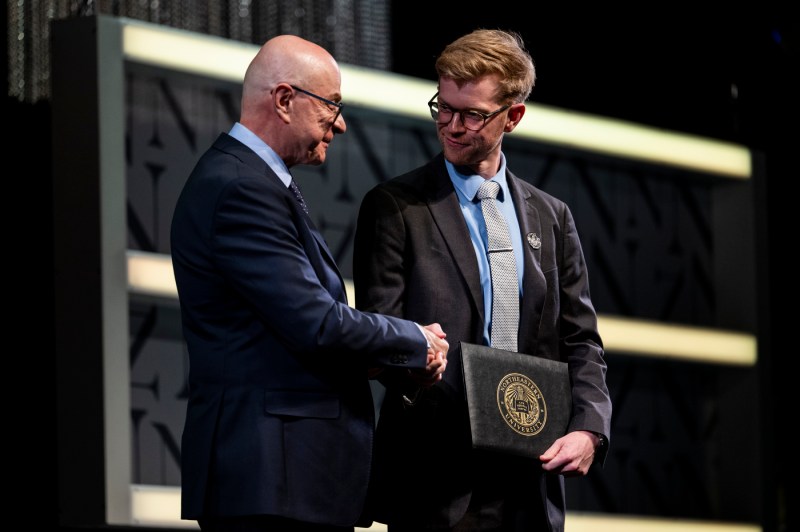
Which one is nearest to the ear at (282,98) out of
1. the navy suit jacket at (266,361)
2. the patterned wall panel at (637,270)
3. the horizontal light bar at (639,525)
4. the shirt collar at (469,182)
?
Answer: the navy suit jacket at (266,361)

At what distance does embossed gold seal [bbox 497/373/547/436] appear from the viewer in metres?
2.38

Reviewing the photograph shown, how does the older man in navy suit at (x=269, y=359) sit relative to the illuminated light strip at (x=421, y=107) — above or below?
below

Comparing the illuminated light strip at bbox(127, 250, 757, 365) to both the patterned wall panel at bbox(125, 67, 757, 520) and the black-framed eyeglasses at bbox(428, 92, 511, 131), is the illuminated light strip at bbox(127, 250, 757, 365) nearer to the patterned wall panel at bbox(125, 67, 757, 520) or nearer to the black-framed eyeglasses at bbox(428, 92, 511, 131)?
the patterned wall panel at bbox(125, 67, 757, 520)

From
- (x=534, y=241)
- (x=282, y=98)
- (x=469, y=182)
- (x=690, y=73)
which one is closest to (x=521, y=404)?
(x=534, y=241)

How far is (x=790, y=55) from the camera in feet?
14.2

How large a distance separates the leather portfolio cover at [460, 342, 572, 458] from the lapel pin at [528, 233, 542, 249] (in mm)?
204

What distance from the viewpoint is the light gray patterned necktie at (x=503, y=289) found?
8.09 feet

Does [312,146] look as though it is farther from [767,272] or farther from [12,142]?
[767,272]

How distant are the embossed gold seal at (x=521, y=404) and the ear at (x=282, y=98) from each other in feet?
1.83

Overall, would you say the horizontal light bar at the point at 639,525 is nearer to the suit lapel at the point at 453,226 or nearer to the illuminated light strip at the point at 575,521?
the illuminated light strip at the point at 575,521

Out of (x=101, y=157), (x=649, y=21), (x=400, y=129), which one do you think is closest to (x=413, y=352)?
(x=101, y=157)

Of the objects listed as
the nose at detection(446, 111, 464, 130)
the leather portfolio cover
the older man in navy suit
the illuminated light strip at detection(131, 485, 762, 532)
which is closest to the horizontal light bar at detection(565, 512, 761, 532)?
the illuminated light strip at detection(131, 485, 762, 532)

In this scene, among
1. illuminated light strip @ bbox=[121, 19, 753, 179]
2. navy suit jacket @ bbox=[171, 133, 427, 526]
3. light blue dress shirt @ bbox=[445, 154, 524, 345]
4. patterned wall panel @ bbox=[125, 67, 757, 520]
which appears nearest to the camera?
navy suit jacket @ bbox=[171, 133, 427, 526]

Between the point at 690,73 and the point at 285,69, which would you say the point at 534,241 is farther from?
the point at 690,73
